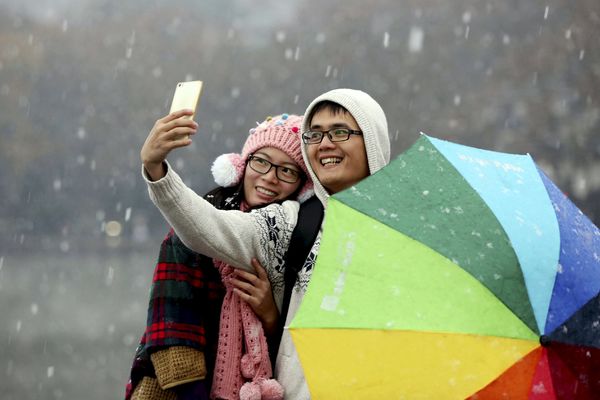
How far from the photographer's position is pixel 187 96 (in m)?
2.88

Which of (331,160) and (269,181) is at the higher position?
(331,160)

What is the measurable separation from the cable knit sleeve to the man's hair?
1.34ft

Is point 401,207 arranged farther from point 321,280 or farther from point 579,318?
point 579,318

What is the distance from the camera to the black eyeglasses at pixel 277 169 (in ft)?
11.7

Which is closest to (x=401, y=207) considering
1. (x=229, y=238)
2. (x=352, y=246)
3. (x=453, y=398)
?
(x=352, y=246)

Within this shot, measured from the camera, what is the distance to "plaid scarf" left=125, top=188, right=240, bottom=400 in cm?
321

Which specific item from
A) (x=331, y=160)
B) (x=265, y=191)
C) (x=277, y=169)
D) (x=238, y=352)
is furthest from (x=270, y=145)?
(x=238, y=352)

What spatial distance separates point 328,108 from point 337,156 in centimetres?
24

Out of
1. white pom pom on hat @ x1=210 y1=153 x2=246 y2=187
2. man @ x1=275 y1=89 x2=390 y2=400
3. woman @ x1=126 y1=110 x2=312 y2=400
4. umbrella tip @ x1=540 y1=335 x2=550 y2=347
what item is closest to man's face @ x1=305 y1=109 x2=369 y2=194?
man @ x1=275 y1=89 x2=390 y2=400

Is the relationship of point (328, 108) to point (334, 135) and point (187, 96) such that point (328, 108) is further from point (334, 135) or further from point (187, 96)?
point (187, 96)

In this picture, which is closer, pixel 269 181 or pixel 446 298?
pixel 446 298

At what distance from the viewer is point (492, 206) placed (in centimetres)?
236

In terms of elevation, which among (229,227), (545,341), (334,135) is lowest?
(545,341)

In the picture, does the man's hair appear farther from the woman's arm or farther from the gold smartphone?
the gold smartphone
